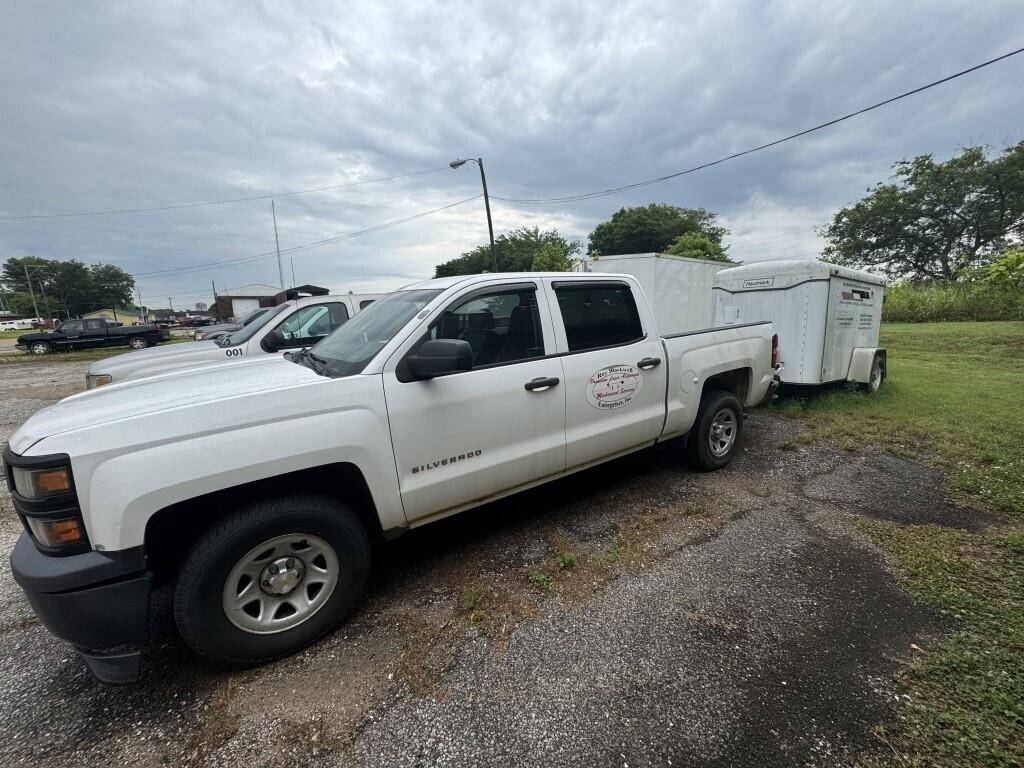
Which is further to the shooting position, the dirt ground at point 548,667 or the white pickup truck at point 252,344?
the white pickup truck at point 252,344

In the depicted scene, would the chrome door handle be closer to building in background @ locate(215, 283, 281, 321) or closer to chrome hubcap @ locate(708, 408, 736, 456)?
A: chrome hubcap @ locate(708, 408, 736, 456)

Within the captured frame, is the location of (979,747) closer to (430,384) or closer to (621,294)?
(430,384)

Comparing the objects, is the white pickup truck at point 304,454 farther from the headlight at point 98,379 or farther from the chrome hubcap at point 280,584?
the headlight at point 98,379

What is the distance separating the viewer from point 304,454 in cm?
212

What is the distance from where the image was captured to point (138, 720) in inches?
75.9

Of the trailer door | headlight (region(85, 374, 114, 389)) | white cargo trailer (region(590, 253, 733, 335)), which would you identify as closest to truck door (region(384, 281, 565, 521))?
headlight (region(85, 374, 114, 389))

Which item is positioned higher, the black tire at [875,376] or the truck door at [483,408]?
the truck door at [483,408]

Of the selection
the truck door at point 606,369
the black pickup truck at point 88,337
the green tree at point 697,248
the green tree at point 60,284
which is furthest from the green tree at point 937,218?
the green tree at point 60,284

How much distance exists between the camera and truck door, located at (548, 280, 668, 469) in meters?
3.14

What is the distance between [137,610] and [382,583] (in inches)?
49.2

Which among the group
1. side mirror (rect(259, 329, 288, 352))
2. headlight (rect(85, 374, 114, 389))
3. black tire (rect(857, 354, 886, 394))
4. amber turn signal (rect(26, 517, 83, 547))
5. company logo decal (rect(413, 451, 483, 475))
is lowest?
black tire (rect(857, 354, 886, 394))

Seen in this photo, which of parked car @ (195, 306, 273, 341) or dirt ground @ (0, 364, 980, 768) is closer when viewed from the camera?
dirt ground @ (0, 364, 980, 768)

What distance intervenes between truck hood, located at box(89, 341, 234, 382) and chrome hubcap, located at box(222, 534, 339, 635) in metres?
3.81

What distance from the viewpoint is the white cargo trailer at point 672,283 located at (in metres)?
9.89
